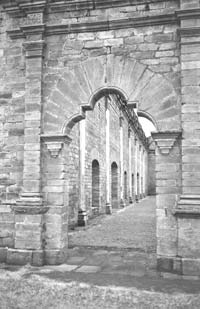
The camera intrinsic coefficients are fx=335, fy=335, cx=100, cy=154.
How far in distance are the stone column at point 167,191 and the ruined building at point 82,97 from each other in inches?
0.7

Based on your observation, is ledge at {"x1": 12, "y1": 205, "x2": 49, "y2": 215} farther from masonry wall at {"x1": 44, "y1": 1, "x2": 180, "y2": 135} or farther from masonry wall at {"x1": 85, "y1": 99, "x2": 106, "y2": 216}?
masonry wall at {"x1": 85, "y1": 99, "x2": 106, "y2": 216}

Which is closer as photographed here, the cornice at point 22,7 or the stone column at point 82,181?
the cornice at point 22,7

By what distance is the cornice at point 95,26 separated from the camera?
595cm

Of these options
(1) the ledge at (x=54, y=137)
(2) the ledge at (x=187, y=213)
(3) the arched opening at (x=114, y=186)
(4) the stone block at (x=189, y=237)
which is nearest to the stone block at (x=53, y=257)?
(1) the ledge at (x=54, y=137)

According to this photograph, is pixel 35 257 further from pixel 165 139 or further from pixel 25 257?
pixel 165 139

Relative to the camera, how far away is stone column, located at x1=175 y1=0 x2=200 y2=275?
5355 mm

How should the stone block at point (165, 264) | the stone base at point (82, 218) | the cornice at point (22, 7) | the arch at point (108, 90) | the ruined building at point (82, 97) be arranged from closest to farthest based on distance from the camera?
the stone block at point (165, 264) < the ruined building at point (82, 97) < the arch at point (108, 90) < the cornice at point (22, 7) < the stone base at point (82, 218)

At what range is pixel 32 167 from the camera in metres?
6.17

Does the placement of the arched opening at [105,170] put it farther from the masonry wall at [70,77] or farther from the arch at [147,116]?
the masonry wall at [70,77]

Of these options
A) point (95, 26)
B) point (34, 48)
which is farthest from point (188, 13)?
point (34, 48)

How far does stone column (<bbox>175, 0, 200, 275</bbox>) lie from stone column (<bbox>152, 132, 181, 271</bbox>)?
0.14m

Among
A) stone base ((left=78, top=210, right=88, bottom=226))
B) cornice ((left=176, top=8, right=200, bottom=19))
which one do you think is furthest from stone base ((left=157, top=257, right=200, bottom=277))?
stone base ((left=78, top=210, right=88, bottom=226))

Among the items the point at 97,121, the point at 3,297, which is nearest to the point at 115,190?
the point at 97,121

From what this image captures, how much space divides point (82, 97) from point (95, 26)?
1.34 m
